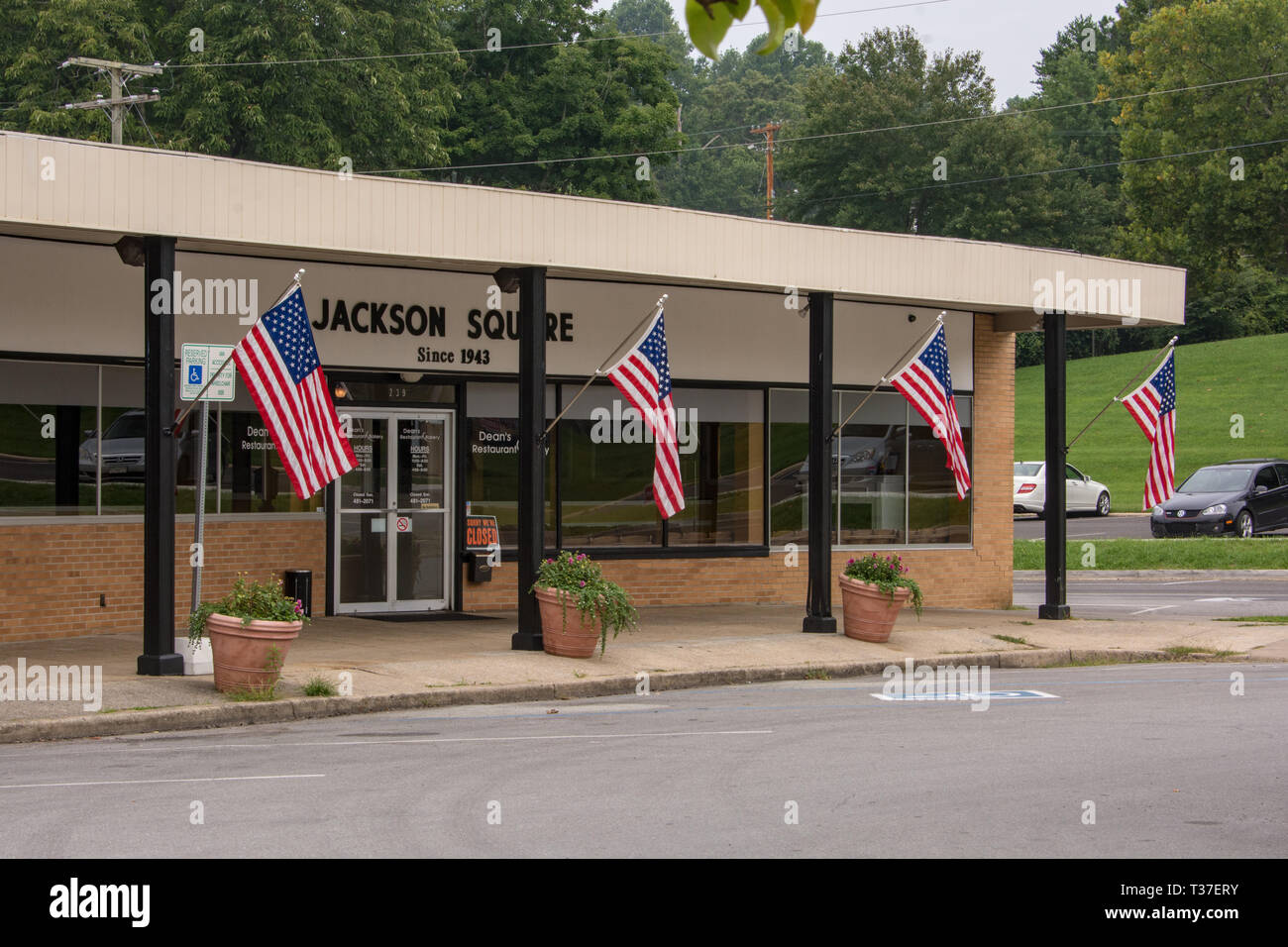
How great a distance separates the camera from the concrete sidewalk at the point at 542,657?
1230 cm

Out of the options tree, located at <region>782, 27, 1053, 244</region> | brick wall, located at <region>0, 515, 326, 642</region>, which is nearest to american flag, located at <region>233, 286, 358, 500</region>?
brick wall, located at <region>0, 515, 326, 642</region>

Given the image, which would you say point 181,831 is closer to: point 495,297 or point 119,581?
point 119,581

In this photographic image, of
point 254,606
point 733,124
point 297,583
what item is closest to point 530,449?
point 297,583

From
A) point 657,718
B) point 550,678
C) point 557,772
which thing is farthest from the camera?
point 550,678

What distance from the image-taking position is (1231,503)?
3381 centimetres

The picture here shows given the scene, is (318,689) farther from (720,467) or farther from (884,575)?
(720,467)

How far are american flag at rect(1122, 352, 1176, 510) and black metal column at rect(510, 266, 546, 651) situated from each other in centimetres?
818

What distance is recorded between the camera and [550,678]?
14.2 m

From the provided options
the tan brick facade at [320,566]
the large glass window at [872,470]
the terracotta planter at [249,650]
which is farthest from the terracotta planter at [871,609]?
the terracotta planter at [249,650]

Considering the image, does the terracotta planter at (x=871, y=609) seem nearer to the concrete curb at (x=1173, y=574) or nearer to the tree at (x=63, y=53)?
the concrete curb at (x=1173, y=574)

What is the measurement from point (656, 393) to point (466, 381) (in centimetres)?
354

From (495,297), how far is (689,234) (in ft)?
9.59

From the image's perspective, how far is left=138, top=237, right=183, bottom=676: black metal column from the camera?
1346 centimetres

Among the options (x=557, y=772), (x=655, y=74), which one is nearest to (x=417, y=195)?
(x=557, y=772)
